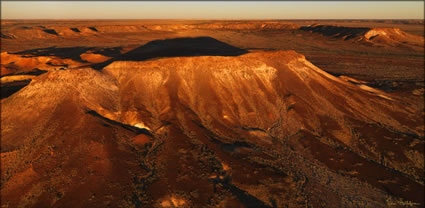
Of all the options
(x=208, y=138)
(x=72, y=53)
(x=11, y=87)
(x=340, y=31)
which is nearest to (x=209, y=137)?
(x=208, y=138)

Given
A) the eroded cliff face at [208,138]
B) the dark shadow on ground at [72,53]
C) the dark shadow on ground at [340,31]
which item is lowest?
the eroded cliff face at [208,138]

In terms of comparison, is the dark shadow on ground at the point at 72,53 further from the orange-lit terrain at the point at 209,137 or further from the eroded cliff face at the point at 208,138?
the eroded cliff face at the point at 208,138

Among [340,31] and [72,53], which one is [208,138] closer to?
[72,53]

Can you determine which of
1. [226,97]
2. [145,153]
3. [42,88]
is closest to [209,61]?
[226,97]

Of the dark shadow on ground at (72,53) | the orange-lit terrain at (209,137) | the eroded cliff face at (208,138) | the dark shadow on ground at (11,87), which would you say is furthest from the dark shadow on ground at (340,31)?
the dark shadow on ground at (11,87)

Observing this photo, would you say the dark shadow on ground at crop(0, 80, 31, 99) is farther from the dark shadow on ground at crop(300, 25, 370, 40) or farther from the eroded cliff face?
the dark shadow on ground at crop(300, 25, 370, 40)

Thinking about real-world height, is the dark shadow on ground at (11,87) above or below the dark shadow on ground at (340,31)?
below

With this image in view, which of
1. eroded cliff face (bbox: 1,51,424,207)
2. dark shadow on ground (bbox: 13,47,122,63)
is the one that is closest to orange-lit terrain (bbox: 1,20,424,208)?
eroded cliff face (bbox: 1,51,424,207)
